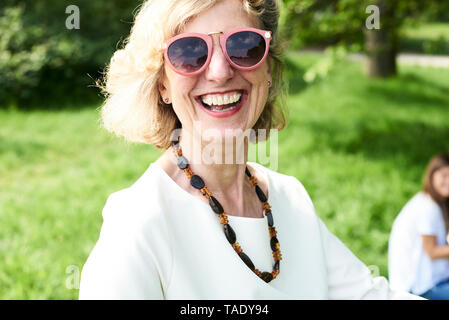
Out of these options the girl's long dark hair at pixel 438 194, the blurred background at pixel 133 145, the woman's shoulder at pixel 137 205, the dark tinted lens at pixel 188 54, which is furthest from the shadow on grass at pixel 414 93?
the woman's shoulder at pixel 137 205

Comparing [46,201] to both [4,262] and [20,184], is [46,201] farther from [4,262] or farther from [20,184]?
[4,262]

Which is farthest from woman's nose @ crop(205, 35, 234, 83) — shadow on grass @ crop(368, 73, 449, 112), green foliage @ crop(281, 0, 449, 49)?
shadow on grass @ crop(368, 73, 449, 112)

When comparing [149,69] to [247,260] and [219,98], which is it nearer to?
[219,98]

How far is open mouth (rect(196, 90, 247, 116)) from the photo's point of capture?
5.32 ft

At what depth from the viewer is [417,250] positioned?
11.6 ft

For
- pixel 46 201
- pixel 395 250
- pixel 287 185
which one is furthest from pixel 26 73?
pixel 287 185

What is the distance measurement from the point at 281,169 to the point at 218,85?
4338mm

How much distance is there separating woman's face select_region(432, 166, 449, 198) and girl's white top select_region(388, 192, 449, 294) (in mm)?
96

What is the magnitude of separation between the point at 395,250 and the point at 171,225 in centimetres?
253

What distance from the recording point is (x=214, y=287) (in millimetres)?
1490

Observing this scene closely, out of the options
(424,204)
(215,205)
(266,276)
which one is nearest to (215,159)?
(215,205)

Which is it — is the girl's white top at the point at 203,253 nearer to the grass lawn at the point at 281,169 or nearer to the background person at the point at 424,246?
the background person at the point at 424,246

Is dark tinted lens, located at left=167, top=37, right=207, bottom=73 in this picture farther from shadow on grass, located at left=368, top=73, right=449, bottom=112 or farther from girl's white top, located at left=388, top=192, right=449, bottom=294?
shadow on grass, located at left=368, top=73, right=449, bottom=112

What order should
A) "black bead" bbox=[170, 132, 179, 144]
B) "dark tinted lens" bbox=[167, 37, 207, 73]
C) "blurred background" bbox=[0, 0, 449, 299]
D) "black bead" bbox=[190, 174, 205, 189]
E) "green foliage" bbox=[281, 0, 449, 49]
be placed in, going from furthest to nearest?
"green foliage" bbox=[281, 0, 449, 49] → "blurred background" bbox=[0, 0, 449, 299] → "black bead" bbox=[170, 132, 179, 144] → "black bead" bbox=[190, 174, 205, 189] → "dark tinted lens" bbox=[167, 37, 207, 73]
